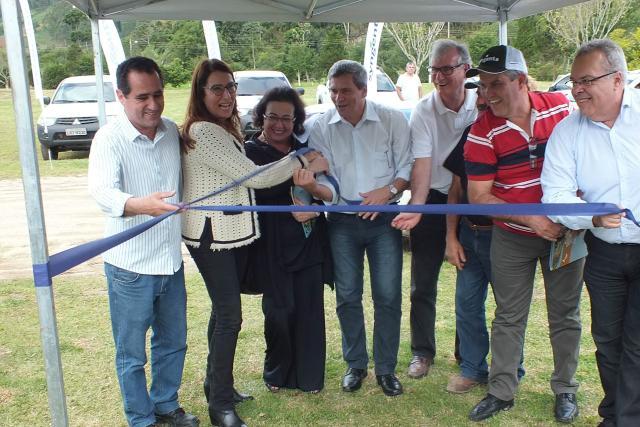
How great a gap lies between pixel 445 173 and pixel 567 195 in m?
1.04

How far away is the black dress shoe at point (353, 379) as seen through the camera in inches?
141

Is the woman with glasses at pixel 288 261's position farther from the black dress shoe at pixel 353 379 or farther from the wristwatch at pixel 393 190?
the wristwatch at pixel 393 190

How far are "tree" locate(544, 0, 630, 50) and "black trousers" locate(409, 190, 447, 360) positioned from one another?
894 inches

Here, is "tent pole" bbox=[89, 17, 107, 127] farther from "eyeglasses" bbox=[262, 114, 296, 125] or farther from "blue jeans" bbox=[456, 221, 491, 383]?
"blue jeans" bbox=[456, 221, 491, 383]

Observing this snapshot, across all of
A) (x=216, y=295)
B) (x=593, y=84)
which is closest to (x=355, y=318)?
(x=216, y=295)

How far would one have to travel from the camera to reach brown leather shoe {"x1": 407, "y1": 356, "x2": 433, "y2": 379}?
3.72m

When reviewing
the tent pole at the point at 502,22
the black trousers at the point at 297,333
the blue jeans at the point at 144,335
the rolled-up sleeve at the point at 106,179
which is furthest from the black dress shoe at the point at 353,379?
the tent pole at the point at 502,22

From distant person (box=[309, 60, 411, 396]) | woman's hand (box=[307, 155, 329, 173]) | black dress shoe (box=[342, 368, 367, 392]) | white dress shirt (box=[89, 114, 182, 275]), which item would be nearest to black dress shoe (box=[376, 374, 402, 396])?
distant person (box=[309, 60, 411, 396])

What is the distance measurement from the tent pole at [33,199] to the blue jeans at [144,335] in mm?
699

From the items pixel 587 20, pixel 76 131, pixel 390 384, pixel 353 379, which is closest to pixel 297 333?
pixel 353 379

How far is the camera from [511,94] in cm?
282

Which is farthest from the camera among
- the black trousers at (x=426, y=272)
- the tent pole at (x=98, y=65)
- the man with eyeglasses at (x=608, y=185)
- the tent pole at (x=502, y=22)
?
the tent pole at (x=502, y=22)

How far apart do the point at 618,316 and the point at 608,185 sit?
63 centimetres

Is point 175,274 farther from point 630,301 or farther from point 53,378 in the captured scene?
point 630,301
